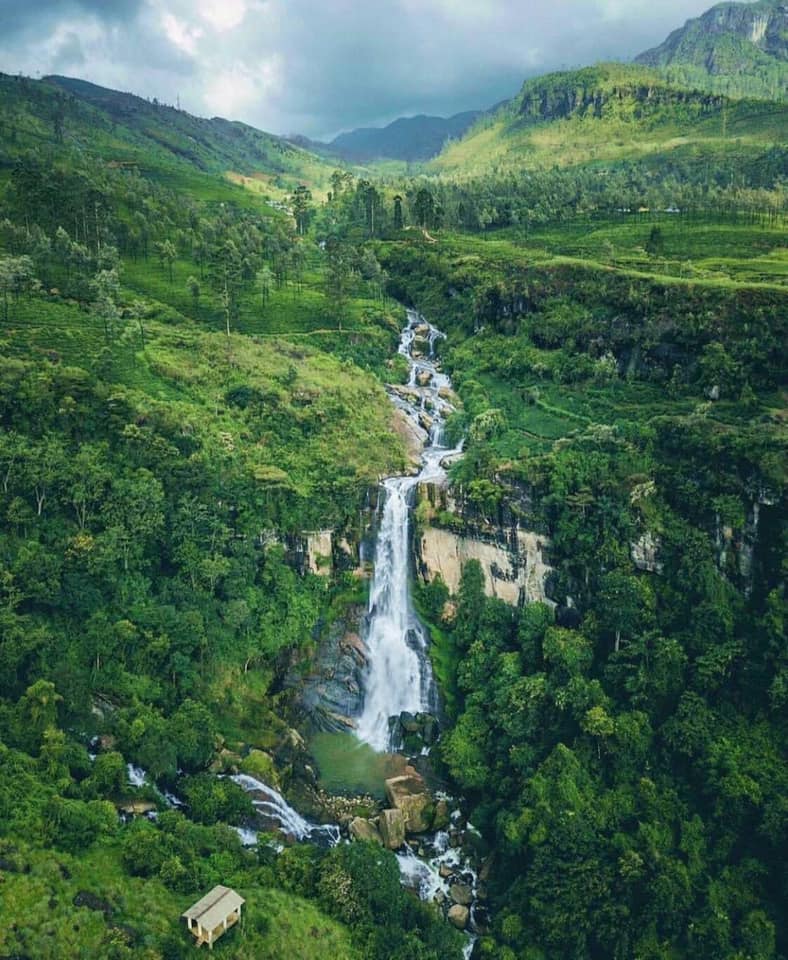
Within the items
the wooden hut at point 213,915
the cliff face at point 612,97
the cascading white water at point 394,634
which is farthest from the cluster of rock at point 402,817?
the cliff face at point 612,97

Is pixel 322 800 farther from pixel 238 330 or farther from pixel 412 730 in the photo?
pixel 238 330

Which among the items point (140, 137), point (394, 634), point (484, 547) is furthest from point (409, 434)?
point (140, 137)

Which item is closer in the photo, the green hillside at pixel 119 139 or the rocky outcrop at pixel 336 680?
the rocky outcrop at pixel 336 680

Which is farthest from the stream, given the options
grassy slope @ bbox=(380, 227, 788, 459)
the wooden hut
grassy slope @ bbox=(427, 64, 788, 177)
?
grassy slope @ bbox=(427, 64, 788, 177)

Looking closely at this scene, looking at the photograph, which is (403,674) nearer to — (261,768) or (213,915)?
(261,768)

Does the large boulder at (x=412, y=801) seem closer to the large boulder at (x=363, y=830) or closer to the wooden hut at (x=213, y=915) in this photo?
the large boulder at (x=363, y=830)

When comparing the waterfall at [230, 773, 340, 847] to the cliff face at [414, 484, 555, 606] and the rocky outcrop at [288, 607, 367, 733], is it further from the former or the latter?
the cliff face at [414, 484, 555, 606]

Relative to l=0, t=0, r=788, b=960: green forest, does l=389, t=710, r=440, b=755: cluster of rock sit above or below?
below
